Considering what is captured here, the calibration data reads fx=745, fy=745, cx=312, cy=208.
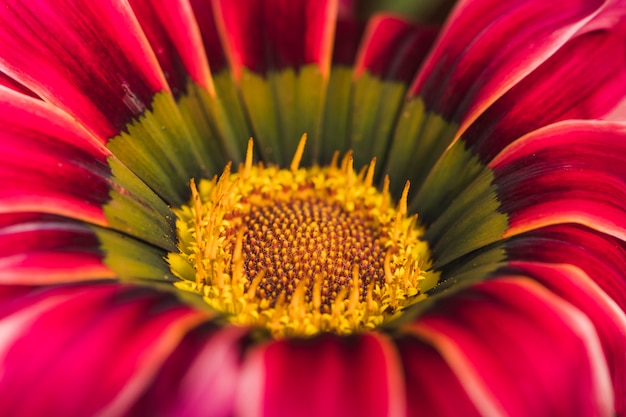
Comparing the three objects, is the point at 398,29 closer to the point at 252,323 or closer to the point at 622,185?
the point at 622,185

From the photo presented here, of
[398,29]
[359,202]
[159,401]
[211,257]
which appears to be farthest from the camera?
[398,29]

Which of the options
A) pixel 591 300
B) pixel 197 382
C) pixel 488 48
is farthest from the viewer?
pixel 488 48

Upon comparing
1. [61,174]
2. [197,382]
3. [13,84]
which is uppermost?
[13,84]

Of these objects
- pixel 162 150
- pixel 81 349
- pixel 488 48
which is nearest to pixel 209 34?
pixel 162 150

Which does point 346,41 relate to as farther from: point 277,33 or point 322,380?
point 322,380

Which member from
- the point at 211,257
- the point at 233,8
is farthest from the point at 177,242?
the point at 233,8

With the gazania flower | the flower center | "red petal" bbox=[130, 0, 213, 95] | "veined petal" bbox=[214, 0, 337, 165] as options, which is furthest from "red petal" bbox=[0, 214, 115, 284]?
"veined petal" bbox=[214, 0, 337, 165]

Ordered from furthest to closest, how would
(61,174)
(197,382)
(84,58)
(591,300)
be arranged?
(84,58) → (61,174) → (591,300) → (197,382)

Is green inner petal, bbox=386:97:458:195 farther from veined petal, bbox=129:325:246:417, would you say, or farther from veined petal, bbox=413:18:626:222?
veined petal, bbox=129:325:246:417
